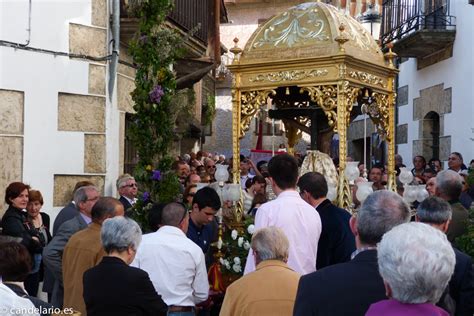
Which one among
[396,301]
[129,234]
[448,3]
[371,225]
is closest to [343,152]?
[129,234]

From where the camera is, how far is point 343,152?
782 centimetres

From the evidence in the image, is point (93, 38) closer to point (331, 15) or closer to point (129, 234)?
point (331, 15)

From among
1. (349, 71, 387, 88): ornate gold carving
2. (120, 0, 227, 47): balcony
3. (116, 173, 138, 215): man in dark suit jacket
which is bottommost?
(116, 173, 138, 215): man in dark suit jacket

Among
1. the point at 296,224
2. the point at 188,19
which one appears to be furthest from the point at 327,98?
the point at 188,19

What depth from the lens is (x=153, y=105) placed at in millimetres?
7598

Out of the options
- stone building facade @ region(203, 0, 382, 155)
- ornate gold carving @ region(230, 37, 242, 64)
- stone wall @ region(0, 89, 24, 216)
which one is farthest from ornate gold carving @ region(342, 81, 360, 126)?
stone building facade @ region(203, 0, 382, 155)

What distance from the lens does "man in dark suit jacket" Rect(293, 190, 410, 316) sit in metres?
3.42

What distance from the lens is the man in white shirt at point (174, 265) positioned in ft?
17.4

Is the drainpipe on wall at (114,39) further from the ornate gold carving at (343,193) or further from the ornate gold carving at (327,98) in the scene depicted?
the ornate gold carving at (343,193)

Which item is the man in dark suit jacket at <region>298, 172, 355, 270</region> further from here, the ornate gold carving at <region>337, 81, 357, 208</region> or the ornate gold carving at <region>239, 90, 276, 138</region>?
the ornate gold carving at <region>239, 90, 276, 138</region>

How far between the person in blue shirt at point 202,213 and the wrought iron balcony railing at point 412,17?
8716 mm

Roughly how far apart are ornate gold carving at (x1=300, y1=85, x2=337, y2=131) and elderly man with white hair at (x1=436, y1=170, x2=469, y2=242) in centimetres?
140

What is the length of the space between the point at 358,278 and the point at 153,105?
4462mm

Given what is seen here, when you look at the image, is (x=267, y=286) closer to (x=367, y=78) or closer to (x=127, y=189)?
(x=367, y=78)
